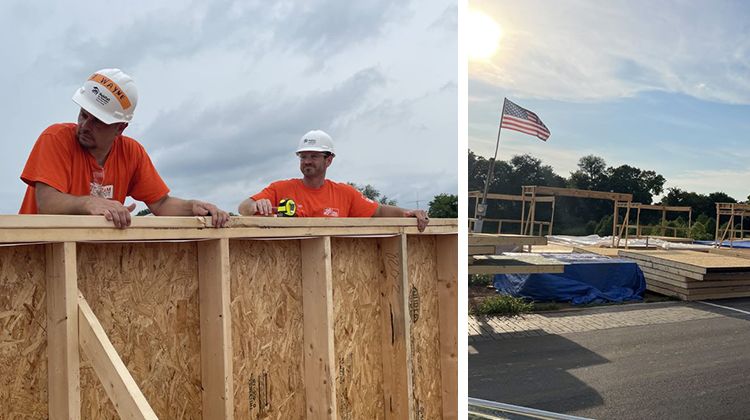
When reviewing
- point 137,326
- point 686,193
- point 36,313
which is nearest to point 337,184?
point 137,326

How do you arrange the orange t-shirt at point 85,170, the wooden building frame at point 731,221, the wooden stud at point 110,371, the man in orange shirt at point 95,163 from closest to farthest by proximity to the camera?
1. the wooden stud at point 110,371
2. the man in orange shirt at point 95,163
3. the orange t-shirt at point 85,170
4. the wooden building frame at point 731,221

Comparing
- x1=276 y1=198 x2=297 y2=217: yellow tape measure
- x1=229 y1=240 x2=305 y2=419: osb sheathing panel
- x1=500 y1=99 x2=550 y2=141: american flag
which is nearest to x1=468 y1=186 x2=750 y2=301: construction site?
x1=500 y1=99 x2=550 y2=141: american flag

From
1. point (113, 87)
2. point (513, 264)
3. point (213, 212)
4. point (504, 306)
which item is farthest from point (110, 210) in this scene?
point (504, 306)

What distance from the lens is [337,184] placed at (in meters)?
3.50

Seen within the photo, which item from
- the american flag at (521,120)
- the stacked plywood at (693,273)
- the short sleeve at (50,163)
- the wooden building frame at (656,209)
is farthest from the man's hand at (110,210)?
the stacked plywood at (693,273)

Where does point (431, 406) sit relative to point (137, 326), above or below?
below

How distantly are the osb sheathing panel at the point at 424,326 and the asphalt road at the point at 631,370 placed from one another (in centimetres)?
331

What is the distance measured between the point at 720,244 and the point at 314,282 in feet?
16.7

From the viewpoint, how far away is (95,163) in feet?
7.36

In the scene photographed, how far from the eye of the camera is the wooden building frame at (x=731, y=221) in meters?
5.18

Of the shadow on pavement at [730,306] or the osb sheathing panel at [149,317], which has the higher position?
the osb sheathing panel at [149,317]

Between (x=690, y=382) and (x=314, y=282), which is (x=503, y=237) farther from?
(x=314, y=282)

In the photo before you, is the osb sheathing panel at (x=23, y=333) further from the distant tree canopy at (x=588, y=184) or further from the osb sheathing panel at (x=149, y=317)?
the distant tree canopy at (x=588, y=184)

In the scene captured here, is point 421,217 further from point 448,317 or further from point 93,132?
point 93,132
